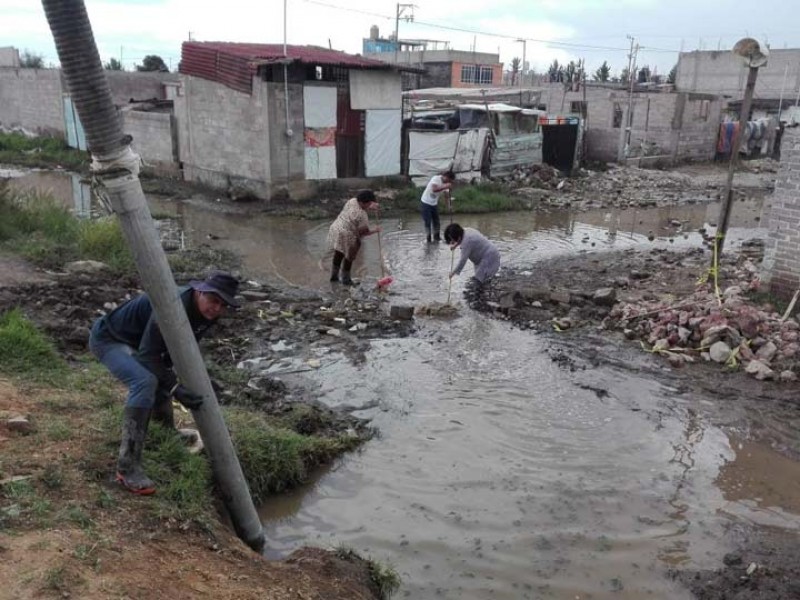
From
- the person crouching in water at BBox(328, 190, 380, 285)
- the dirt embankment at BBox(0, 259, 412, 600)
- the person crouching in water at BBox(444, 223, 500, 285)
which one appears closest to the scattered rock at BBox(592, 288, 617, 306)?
the person crouching in water at BBox(444, 223, 500, 285)

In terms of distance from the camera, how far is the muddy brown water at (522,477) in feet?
13.1

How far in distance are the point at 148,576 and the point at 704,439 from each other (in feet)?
14.6

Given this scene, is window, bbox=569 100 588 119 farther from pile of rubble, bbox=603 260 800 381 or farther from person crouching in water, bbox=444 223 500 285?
pile of rubble, bbox=603 260 800 381

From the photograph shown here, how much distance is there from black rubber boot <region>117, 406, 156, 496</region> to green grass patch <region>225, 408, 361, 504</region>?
3.04 feet

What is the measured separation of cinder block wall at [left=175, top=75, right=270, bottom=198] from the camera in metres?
15.1

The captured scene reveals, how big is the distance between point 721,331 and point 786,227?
6.11ft

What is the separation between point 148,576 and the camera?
2.84m

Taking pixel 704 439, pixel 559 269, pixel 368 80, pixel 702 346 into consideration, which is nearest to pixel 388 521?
pixel 704 439

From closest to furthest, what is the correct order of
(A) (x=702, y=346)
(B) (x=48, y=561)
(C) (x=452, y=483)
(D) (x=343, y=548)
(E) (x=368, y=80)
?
1. (B) (x=48, y=561)
2. (D) (x=343, y=548)
3. (C) (x=452, y=483)
4. (A) (x=702, y=346)
5. (E) (x=368, y=80)

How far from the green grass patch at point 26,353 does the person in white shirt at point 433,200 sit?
7.78 metres

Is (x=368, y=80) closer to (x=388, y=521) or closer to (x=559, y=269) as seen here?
(x=559, y=269)

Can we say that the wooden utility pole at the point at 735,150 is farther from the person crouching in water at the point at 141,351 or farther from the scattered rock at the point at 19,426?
the scattered rock at the point at 19,426

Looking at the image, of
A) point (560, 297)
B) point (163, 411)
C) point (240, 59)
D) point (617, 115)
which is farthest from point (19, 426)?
point (617, 115)

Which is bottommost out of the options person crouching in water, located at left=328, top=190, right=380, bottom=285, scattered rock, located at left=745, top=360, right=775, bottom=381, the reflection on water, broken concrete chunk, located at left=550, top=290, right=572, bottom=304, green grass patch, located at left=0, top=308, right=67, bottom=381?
the reflection on water
